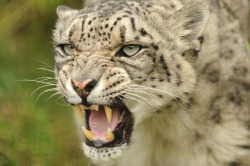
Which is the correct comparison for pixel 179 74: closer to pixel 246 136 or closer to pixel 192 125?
pixel 192 125

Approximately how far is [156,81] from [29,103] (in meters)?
3.02

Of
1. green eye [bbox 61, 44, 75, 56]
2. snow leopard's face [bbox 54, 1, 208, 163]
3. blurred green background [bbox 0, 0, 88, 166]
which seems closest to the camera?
snow leopard's face [bbox 54, 1, 208, 163]

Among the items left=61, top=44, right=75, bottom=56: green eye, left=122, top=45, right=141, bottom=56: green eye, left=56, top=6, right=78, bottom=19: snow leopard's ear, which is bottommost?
left=122, top=45, right=141, bottom=56: green eye

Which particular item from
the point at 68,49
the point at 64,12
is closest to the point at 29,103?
the point at 64,12

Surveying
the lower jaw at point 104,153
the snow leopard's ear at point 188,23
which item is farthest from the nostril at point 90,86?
the snow leopard's ear at point 188,23

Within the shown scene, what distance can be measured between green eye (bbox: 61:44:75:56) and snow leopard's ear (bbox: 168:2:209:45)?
88 centimetres

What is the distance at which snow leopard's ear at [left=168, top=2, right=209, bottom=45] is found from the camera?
5004mm

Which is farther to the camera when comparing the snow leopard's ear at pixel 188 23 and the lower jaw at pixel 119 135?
the snow leopard's ear at pixel 188 23

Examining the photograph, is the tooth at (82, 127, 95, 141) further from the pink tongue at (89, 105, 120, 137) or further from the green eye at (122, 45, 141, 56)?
the green eye at (122, 45, 141, 56)

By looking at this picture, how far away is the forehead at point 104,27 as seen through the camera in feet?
15.2

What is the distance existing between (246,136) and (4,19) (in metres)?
5.41

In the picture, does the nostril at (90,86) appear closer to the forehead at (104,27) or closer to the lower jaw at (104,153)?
the forehead at (104,27)

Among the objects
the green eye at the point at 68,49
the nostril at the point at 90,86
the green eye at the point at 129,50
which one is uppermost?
the green eye at the point at 68,49

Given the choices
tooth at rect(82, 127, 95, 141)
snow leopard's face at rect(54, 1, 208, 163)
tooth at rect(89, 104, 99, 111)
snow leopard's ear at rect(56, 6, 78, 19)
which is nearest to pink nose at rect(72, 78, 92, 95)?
snow leopard's face at rect(54, 1, 208, 163)
